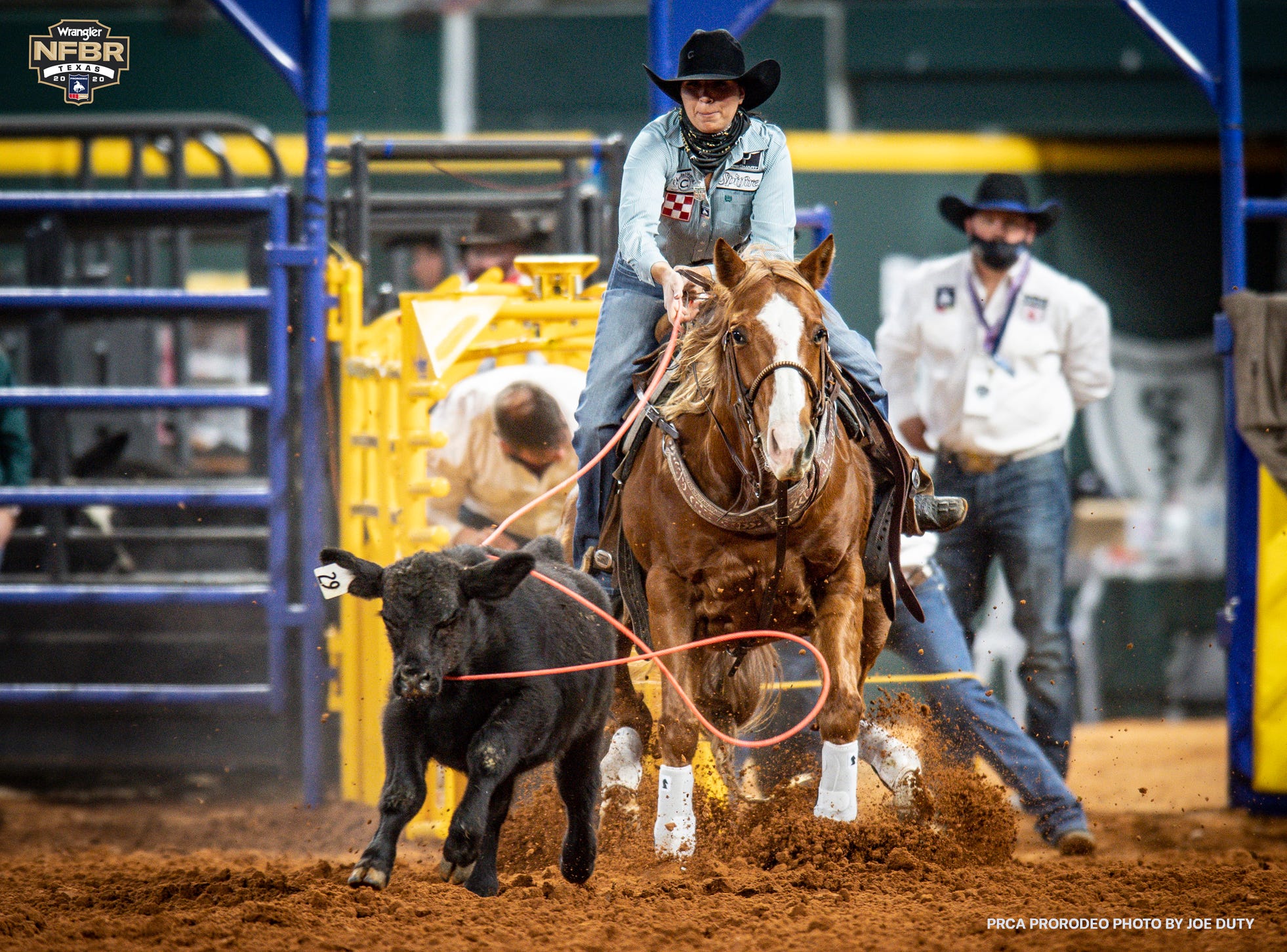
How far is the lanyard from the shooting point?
6.58 meters

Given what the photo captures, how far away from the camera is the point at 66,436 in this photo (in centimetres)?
688

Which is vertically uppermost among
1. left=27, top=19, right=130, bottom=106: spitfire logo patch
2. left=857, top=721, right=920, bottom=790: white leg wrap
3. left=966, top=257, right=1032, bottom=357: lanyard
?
left=27, top=19, right=130, bottom=106: spitfire logo patch

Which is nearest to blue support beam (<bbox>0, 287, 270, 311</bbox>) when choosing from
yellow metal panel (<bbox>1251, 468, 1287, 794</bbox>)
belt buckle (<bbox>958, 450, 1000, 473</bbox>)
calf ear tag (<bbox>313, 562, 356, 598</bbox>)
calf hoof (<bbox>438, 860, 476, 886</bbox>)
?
calf ear tag (<bbox>313, 562, 356, 598</bbox>)

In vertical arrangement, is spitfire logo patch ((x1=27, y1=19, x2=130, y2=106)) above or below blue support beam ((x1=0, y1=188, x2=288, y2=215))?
above

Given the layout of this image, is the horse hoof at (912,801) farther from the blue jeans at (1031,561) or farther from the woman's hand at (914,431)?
the woman's hand at (914,431)

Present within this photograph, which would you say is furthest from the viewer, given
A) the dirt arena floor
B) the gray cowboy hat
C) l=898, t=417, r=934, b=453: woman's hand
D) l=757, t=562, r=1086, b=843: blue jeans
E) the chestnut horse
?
the gray cowboy hat

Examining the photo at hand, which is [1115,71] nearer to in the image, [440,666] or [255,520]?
[255,520]

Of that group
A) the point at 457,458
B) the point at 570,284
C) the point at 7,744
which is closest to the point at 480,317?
the point at 570,284

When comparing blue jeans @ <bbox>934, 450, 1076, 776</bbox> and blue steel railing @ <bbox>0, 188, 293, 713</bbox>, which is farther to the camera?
blue steel railing @ <bbox>0, 188, 293, 713</bbox>

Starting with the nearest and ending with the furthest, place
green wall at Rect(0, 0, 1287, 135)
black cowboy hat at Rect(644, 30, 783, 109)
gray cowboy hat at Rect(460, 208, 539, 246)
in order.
Answer: black cowboy hat at Rect(644, 30, 783, 109)
gray cowboy hat at Rect(460, 208, 539, 246)
green wall at Rect(0, 0, 1287, 135)

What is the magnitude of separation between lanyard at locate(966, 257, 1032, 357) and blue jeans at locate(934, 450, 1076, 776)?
546 mm

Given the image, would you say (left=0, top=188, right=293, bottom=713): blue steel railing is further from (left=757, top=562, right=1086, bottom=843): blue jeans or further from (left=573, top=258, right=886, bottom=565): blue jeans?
(left=757, top=562, right=1086, bottom=843): blue jeans

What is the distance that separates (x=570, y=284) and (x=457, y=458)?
3.62 feet

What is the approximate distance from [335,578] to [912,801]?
2.21m
